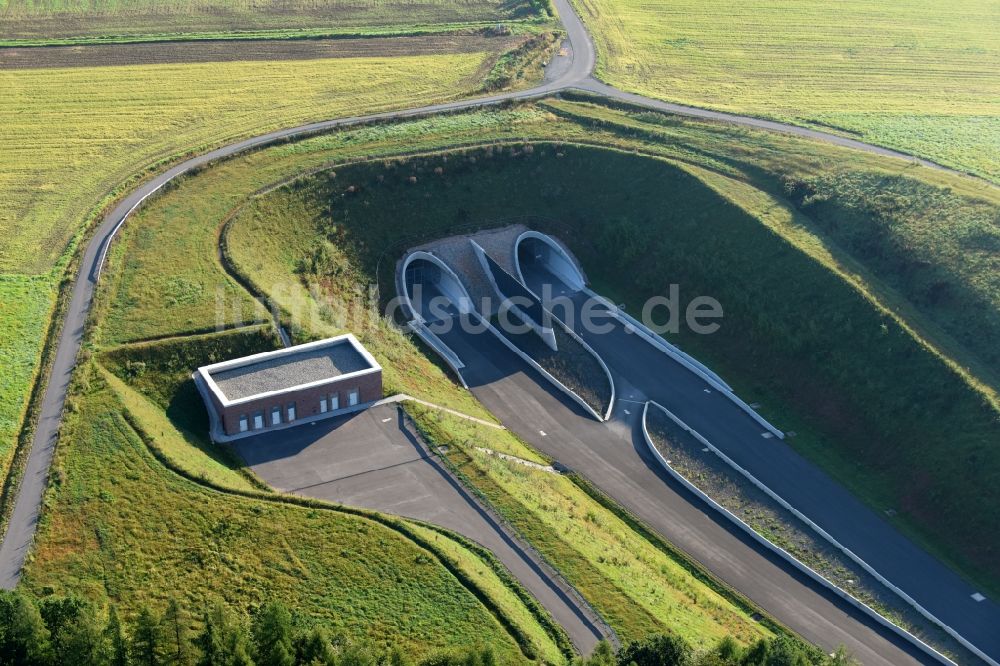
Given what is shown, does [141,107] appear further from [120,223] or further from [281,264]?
[281,264]

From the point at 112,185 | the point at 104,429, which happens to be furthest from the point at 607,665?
the point at 112,185

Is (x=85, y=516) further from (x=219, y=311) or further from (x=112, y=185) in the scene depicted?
(x=112, y=185)

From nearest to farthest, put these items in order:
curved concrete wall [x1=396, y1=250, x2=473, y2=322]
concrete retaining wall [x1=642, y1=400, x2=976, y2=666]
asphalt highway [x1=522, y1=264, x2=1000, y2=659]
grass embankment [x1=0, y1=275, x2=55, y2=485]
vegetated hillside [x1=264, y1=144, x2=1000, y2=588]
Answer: concrete retaining wall [x1=642, y1=400, x2=976, y2=666] < grass embankment [x1=0, y1=275, x2=55, y2=485] < asphalt highway [x1=522, y1=264, x2=1000, y2=659] < vegetated hillside [x1=264, y1=144, x2=1000, y2=588] < curved concrete wall [x1=396, y1=250, x2=473, y2=322]

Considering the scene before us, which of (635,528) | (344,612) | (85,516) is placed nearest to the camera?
(344,612)

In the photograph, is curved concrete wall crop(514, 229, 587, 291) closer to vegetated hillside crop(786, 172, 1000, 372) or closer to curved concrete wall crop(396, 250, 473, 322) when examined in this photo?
curved concrete wall crop(396, 250, 473, 322)

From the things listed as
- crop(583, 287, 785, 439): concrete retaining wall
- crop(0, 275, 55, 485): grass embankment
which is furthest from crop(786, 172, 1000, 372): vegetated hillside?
crop(0, 275, 55, 485): grass embankment

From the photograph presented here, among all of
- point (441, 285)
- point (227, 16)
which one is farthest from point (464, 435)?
point (227, 16)
